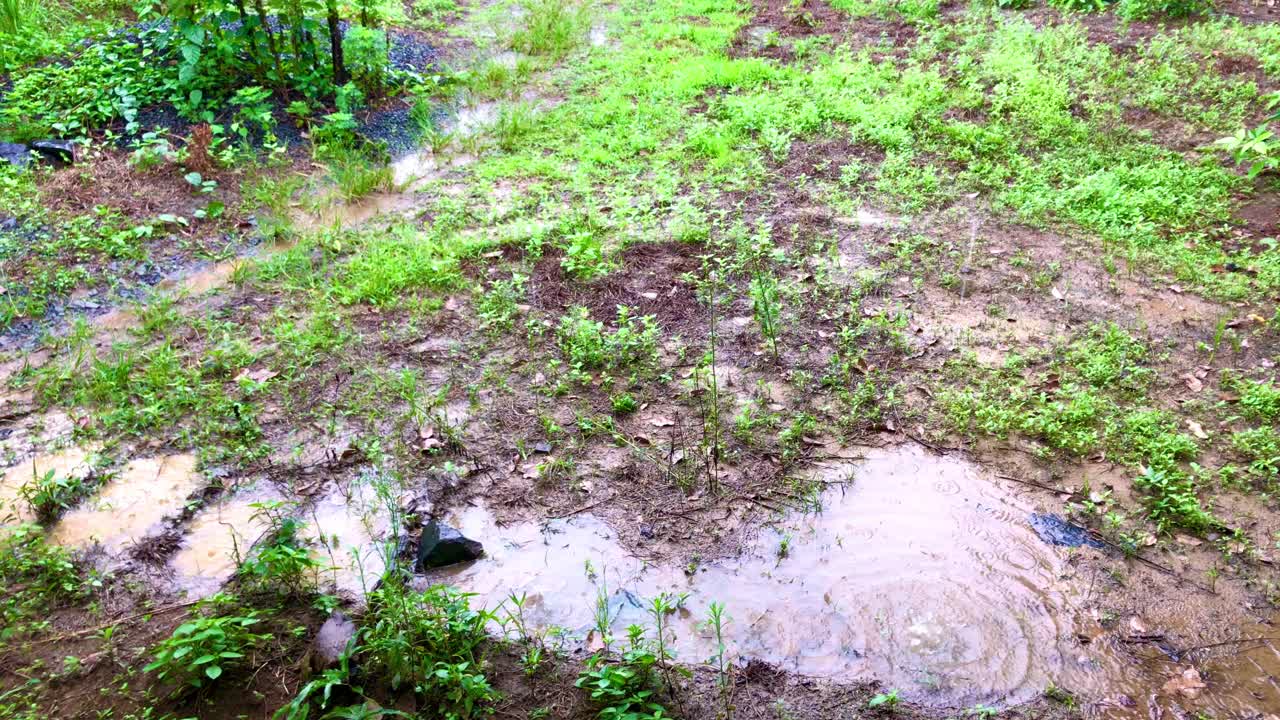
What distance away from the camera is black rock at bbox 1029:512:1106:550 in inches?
136

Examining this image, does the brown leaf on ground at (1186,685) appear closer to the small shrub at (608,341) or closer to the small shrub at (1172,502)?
the small shrub at (1172,502)

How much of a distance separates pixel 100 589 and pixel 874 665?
3168 millimetres

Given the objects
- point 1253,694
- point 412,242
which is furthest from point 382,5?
point 1253,694

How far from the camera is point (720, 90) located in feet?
25.4

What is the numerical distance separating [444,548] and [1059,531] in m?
2.77

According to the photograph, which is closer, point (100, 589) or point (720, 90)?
point (100, 589)

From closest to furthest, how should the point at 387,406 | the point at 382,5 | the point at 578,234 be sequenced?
the point at 387,406
the point at 578,234
the point at 382,5

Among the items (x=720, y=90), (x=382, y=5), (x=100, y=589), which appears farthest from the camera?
(x=382, y=5)

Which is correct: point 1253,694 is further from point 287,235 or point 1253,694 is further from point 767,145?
point 287,235

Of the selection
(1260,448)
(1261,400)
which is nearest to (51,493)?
(1260,448)

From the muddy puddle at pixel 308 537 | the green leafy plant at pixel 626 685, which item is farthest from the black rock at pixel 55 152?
the green leafy plant at pixel 626 685

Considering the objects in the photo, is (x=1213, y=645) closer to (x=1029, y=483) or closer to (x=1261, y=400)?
(x=1029, y=483)

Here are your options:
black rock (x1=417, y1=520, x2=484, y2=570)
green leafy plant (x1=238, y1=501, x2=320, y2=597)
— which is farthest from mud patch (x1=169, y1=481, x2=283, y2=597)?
black rock (x1=417, y1=520, x2=484, y2=570)

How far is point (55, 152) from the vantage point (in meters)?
6.12
